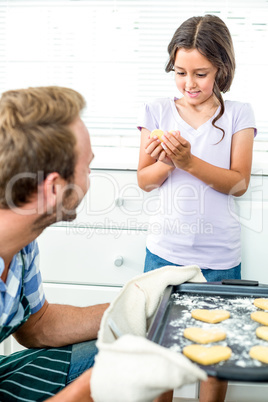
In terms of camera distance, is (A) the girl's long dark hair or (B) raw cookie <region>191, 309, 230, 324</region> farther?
(A) the girl's long dark hair

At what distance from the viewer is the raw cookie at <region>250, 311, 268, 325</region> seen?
83cm

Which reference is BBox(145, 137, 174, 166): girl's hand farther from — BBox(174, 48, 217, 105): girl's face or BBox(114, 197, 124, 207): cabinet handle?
BBox(114, 197, 124, 207): cabinet handle

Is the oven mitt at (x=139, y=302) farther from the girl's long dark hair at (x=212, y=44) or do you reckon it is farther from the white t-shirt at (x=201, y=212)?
the girl's long dark hair at (x=212, y=44)

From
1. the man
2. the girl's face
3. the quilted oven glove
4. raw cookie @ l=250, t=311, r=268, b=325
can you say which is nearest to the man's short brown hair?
the man

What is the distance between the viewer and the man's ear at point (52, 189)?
85cm

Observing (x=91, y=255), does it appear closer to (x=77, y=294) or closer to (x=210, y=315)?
(x=77, y=294)

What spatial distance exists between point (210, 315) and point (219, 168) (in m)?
0.67

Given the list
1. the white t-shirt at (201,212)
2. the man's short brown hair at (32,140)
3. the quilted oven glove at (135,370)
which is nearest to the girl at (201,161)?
the white t-shirt at (201,212)

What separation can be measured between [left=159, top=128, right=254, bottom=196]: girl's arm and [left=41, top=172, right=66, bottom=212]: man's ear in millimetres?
533

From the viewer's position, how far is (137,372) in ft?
1.93

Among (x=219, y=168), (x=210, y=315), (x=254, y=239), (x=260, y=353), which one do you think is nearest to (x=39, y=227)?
(x=210, y=315)

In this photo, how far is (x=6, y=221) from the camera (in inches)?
35.4

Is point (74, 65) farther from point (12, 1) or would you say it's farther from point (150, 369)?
point (150, 369)

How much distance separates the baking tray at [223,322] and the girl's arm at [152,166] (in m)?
0.55
